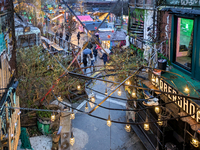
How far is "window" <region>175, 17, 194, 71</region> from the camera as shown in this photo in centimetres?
1139

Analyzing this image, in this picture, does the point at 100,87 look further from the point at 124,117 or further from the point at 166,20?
the point at 166,20

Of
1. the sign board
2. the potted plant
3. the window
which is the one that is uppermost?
the sign board

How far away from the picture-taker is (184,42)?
12117 mm

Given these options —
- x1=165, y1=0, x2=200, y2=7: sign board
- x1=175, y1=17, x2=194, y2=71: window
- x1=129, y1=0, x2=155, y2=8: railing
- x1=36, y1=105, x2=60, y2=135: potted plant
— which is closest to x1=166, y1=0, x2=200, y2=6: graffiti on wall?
x1=165, y1=0, x2=200, y2=7: sign board

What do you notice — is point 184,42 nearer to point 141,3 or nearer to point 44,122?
point 141,3

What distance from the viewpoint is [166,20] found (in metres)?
13.5

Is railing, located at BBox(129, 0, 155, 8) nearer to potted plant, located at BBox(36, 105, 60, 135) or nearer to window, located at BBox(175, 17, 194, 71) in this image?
window, located at BBox(175, 17, 194, 71)

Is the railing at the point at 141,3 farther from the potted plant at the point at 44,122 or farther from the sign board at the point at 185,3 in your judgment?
the potted plant at the point at 44,122

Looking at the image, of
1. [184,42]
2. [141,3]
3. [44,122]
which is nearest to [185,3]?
[184,42]

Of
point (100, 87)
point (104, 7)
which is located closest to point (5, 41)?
point (100, 87)

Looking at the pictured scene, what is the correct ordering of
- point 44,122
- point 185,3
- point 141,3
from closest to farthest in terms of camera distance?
1. point 185,3
2. point 44,122
3. point 141,3

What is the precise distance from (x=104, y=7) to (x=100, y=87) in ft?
207

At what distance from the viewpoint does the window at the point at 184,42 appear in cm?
1139

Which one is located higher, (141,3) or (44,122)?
(141,3)
